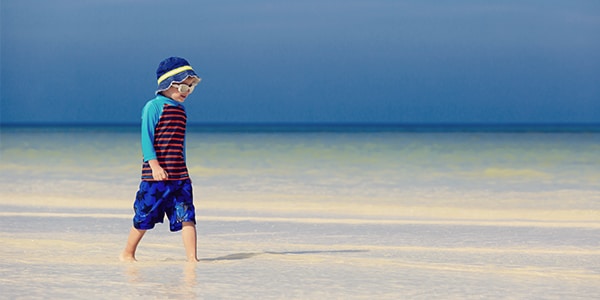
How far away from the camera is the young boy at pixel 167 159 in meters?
5.33

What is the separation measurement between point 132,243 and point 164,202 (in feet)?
1.06

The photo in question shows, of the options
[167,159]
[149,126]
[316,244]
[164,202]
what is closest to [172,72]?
[149,126]

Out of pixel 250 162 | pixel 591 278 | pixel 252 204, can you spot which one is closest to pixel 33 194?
pixel 252 204

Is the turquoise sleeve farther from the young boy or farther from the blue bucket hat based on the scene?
the blue bucket hat

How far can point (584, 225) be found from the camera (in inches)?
319

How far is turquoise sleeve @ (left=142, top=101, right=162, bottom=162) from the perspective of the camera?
529 centimetres

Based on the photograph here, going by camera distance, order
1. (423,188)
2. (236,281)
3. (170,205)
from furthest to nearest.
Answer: (423,188), (170,205), (236,281)

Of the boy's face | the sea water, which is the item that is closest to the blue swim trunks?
the sea water

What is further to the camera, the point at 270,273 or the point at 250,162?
the point at 250,162

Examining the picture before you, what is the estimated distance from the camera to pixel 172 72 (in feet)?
17.8

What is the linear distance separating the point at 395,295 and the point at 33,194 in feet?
27.2

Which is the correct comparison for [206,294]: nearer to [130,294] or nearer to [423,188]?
[130,294]

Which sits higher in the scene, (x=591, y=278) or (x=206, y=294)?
(x=591, y=278)

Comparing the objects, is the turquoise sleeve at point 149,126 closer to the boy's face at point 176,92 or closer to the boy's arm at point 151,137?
the boy's arm at point 151,137
